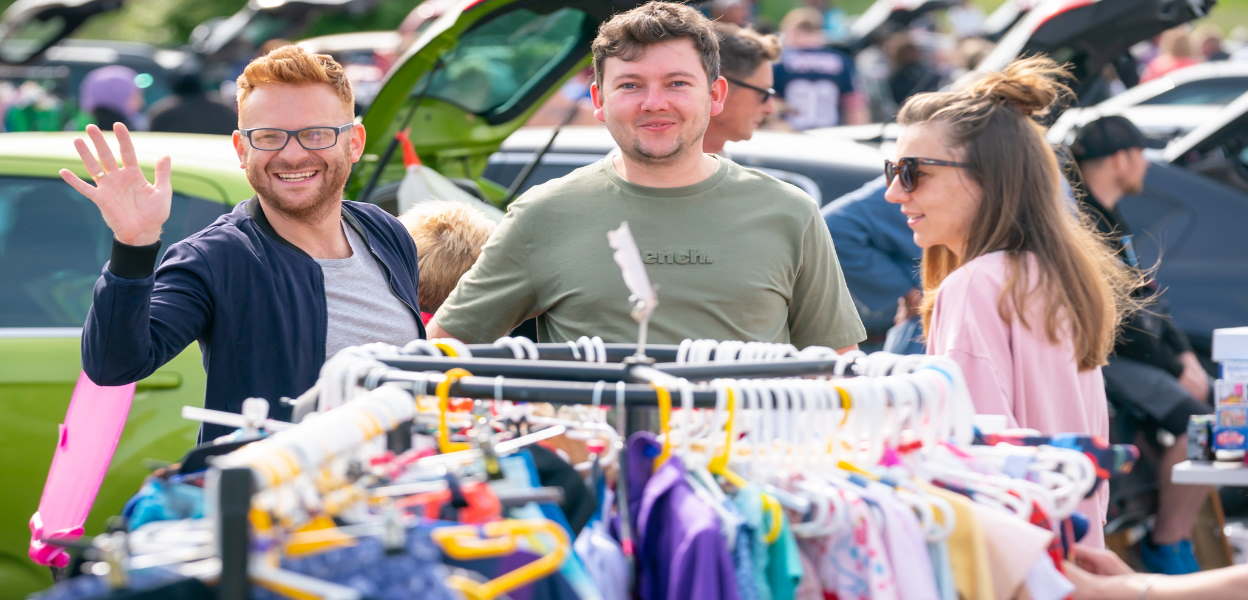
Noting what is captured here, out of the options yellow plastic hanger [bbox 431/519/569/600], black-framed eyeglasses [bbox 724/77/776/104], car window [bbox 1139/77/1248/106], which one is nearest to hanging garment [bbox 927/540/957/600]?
yellow plastic hanger [bbox 431/519/569/600]

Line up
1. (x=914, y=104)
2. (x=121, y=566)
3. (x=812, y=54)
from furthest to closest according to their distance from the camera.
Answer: (x=812, y=54) → (x=914, y=104) → (x=121, y=566)

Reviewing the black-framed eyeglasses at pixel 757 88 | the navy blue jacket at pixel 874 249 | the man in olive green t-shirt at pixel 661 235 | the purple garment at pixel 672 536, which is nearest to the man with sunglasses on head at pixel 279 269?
the man in olive green t-shirt at pixel 661 235

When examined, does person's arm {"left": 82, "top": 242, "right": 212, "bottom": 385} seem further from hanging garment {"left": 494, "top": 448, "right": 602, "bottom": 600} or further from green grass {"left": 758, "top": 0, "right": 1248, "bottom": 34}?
green grass {"left": 758, "top": 0, "right": 1248, "bottom": 34}

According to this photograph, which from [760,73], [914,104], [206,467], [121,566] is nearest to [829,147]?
[760,73]

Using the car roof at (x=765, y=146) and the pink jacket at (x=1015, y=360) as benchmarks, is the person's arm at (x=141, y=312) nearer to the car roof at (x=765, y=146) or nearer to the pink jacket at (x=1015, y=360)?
the pink jacket at (x=1015, y=360)

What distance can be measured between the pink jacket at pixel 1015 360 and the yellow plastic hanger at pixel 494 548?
4.85 feet

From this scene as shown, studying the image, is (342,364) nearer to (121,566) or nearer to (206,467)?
(206,467)

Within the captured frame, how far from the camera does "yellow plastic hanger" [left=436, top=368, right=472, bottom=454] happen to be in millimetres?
2232

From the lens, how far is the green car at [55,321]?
13.9 ft

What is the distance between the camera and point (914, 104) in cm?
344

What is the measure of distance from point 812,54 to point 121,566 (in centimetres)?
989

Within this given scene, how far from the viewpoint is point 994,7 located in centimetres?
3400

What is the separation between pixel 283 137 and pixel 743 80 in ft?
8.05

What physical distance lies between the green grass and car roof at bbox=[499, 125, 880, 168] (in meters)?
19.7
